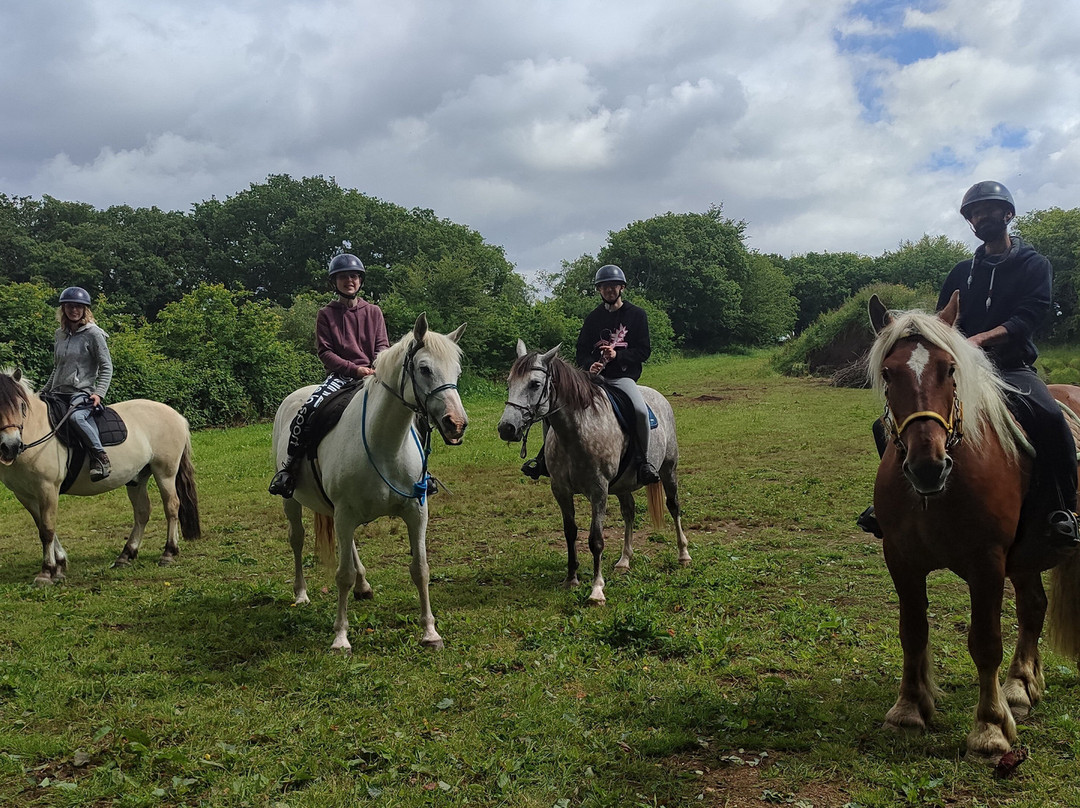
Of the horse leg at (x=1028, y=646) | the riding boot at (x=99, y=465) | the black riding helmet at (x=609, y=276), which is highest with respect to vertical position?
the black riding helmet at (x=609, y=276)

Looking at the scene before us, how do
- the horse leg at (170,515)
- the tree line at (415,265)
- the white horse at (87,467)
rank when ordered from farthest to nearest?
1. the tree line at (415,265)
2. the horse leg at (170,515)
3. the white horse at (87,467)

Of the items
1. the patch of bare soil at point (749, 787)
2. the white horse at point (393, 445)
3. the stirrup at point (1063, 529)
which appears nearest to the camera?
the patch of bare soil at point (749, 787)

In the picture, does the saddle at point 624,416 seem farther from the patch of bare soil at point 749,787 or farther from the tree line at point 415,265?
the tree line at point 415,265

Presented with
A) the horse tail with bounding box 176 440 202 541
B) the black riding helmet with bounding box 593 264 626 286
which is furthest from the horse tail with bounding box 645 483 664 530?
the horse tail with bounding box 176 440 202 541

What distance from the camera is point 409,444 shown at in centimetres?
494

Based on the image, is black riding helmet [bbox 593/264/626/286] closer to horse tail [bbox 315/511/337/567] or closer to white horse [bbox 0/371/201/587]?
horse tail [bbox 315/511/337/567]

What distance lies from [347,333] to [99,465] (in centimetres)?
348

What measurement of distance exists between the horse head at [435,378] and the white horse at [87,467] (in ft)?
15.0

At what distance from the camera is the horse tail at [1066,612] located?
3943 millimetres

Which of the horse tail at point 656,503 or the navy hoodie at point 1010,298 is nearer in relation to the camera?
the navy hoodie at point 1010,298

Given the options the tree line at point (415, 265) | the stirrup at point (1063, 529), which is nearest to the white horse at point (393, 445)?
the stirrup at point (1063, 529)

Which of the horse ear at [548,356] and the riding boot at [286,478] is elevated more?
the horse ear at [548,356]

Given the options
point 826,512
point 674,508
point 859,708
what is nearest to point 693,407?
point 826,512

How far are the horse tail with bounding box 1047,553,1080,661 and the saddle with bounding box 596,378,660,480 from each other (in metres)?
3.58
